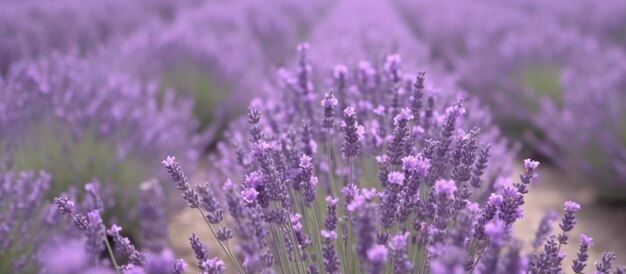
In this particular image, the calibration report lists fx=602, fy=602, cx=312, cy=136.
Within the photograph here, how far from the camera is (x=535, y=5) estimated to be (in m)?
9.24

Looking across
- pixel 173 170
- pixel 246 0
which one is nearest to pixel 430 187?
pixel 173 170

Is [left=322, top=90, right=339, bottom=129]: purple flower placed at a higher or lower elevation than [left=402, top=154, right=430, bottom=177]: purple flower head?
higher

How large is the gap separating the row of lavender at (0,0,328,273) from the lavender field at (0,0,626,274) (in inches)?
0.5

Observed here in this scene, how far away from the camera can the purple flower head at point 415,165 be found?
3.86 ft

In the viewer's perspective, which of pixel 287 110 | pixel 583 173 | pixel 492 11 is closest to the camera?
pixel 287 110

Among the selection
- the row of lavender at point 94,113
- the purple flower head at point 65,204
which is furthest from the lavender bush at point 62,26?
the purple flower head at point 65,204

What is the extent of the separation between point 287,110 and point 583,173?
2021 millimetres

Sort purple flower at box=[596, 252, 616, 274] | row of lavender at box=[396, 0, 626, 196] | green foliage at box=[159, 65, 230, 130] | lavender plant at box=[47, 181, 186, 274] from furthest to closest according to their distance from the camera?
green foliage at box=[159, 65, 230, 130], row of lavender at box=[396, 0, 626, 196], purple flower at box=[596, 252, 616, 274], lavender plant at box=[47, 181, 186, 274]

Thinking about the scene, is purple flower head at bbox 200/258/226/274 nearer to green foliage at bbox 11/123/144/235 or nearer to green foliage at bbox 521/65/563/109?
green foliage at bbox 11/123/144/235

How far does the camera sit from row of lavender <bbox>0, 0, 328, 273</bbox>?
1.98m

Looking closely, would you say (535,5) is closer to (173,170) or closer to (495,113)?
(495,113)

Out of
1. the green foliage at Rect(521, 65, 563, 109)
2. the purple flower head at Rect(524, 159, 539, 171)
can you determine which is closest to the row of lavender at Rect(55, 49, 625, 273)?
the purple flower head at Rect(524, 159, 539, 171)

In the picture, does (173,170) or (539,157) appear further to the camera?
(539,157)

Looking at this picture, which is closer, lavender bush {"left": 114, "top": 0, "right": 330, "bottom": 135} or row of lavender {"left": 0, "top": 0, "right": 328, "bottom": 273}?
row of lavender {"left": 0, "top": 0, "right": 328, "bottom": 273}
